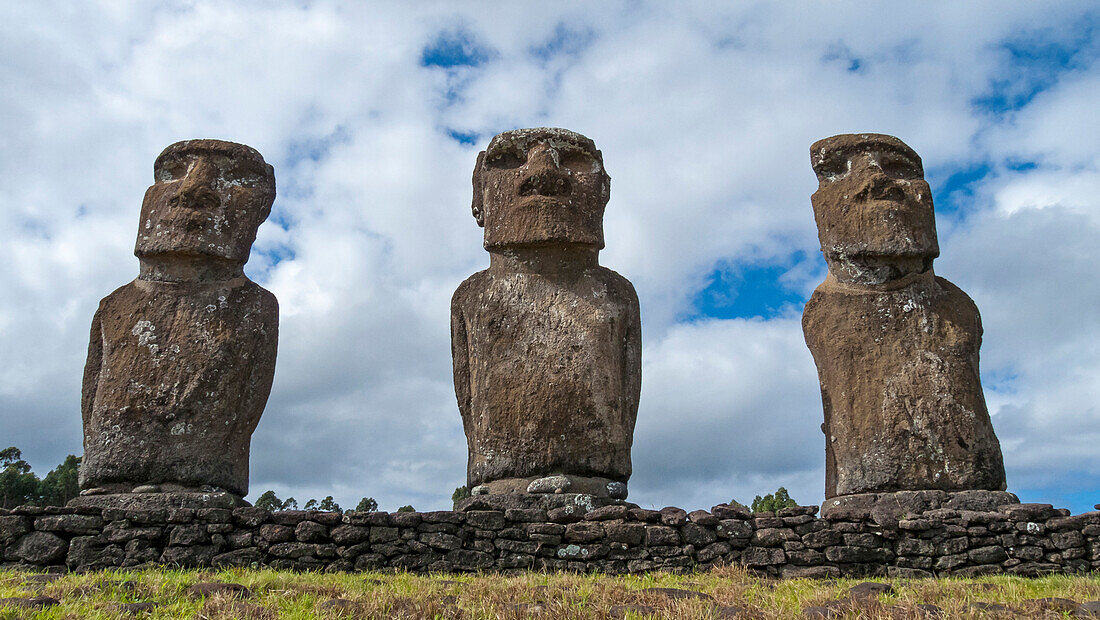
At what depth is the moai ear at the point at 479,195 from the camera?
10586 mm

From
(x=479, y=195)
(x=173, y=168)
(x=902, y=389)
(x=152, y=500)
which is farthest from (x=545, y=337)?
(x=173, y=168)

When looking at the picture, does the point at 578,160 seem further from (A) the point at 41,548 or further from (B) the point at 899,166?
(A) the point at 41,548

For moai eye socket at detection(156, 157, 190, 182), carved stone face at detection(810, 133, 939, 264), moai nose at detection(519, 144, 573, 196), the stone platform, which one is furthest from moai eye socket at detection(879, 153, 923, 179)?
moai eye socket at detection(156, 157, 190, 182)

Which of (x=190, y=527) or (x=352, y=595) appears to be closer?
(x=352, y=595)

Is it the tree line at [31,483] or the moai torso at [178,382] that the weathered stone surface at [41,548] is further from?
the tree line at [31,483]

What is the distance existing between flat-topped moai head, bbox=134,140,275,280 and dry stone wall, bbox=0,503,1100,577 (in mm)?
2904

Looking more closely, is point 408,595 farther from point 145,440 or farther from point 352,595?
point 145,440

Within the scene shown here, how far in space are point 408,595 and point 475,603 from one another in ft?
2.03

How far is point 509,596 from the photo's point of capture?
621cm

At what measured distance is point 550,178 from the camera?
9.81 metres

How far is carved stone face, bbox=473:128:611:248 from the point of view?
9.75 meters

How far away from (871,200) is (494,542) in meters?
5.66

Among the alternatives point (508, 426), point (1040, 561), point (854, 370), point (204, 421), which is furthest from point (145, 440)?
point (1040, 561)

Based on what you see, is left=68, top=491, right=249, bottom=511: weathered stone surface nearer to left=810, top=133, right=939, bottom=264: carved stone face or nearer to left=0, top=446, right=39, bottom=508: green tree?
left=810, top=133, right=939, bottom=264: carved stone face
